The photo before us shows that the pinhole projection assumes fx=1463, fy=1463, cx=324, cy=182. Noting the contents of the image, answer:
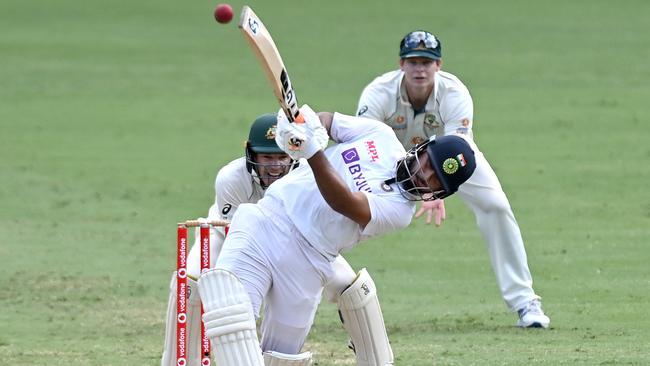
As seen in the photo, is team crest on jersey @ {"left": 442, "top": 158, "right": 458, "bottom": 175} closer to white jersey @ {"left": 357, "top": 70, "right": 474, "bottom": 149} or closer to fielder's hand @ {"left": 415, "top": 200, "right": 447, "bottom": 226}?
fielder's hand @ {"left": 415, "top": 200, "right": 447, "bottom": 226}

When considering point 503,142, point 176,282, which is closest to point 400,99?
point 176,282

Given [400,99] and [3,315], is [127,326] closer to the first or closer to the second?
[3,315]

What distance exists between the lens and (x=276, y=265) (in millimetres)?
6422

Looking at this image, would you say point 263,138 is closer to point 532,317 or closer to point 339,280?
point 339,280

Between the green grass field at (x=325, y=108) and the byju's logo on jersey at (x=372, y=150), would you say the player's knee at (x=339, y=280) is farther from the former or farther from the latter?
the green grass field at (x=325, y=108)

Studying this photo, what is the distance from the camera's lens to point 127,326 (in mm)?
9508

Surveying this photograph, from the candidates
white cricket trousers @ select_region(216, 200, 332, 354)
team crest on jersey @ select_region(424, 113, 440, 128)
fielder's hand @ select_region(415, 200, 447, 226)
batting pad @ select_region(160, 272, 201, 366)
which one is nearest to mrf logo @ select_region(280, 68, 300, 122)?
white cricket trousers @ select_region(216, 200, 332, 354)

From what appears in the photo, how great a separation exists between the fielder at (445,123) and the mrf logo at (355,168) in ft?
8.26

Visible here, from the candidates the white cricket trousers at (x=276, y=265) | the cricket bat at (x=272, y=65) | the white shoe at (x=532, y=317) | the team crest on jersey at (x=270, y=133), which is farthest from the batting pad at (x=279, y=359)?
the white shoe at (x=532, y=317)

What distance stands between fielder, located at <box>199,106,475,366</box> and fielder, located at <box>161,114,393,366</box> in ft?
1.50

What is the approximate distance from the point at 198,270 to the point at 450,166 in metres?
1.87

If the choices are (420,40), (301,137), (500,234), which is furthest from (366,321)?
(420,40)

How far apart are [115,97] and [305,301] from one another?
15210mm

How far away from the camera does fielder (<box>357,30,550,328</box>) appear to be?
29.8 feet
